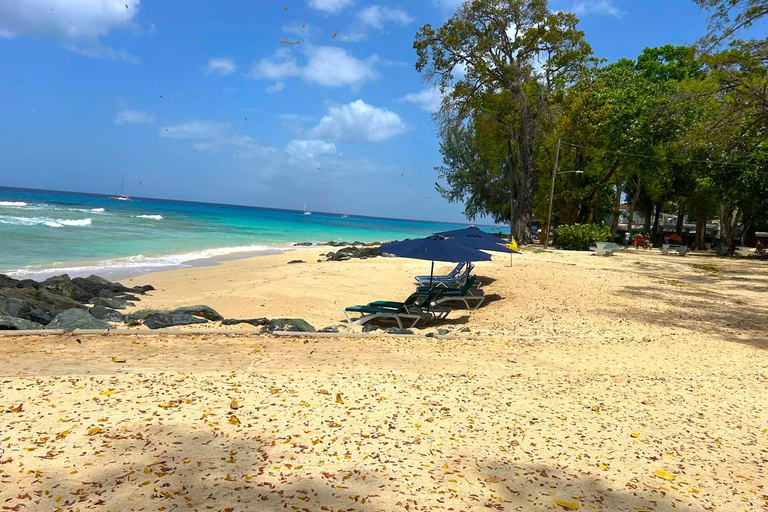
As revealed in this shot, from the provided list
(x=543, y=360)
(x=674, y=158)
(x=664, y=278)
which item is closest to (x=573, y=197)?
(x=674, y=158)

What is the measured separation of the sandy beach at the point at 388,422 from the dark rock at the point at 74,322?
50 centimetres

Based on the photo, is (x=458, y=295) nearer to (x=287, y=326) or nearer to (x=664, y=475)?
(x=287, y=326)

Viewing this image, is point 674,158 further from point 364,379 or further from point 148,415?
point 148,415

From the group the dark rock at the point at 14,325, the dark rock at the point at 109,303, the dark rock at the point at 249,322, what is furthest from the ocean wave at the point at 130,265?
the dark rock at the point at 249,322

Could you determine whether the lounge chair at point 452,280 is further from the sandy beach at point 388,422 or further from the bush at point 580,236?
the bush at point 580,236

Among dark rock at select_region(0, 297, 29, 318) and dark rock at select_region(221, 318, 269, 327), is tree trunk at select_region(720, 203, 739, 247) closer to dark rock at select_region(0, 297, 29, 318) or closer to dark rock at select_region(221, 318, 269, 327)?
dark rock at select_region(221, 318, 269, 327)

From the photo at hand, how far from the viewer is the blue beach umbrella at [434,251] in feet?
32.7

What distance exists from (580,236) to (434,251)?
22.8 m

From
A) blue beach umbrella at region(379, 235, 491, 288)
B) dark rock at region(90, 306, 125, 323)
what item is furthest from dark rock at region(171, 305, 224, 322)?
blue beach umbrella at region(379, 235, 491, 288)

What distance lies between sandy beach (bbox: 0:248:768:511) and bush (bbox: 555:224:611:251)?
871 inches

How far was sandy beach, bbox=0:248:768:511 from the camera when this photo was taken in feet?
10.9

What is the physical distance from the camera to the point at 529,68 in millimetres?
29703

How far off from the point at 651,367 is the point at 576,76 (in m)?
31.2

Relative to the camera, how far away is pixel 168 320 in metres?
8.10
